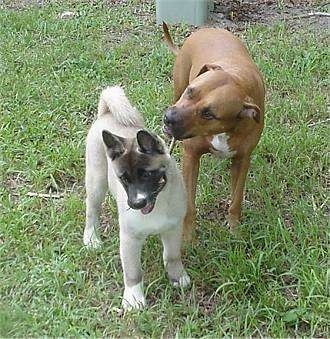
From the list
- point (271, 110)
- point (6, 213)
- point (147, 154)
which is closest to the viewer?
point (147, 154)

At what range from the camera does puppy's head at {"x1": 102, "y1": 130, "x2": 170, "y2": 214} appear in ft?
10.5

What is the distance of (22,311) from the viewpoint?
11.4ft

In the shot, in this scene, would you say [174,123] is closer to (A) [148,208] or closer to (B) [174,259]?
(A) [148,208]

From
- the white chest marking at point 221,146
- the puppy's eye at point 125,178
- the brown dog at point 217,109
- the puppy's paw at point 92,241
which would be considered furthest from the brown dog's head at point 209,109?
the puppy's paw at point 92,241

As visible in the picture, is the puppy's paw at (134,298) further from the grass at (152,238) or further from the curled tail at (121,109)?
the curled tail at (121,109)

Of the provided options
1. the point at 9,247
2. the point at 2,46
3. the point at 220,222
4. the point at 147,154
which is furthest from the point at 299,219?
the point at 2,46

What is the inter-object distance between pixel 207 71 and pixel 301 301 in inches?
46.6

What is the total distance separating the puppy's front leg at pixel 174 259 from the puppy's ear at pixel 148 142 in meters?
0.49

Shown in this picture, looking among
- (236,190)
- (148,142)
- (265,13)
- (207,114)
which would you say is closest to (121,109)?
(207,114)

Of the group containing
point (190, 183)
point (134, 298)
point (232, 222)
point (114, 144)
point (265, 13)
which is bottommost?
point (265, 13)

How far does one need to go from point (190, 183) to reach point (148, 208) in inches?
32.9

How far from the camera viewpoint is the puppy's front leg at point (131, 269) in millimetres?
3459

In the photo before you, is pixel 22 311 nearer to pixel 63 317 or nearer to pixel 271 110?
pixel 63 317

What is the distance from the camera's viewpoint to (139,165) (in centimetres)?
320
